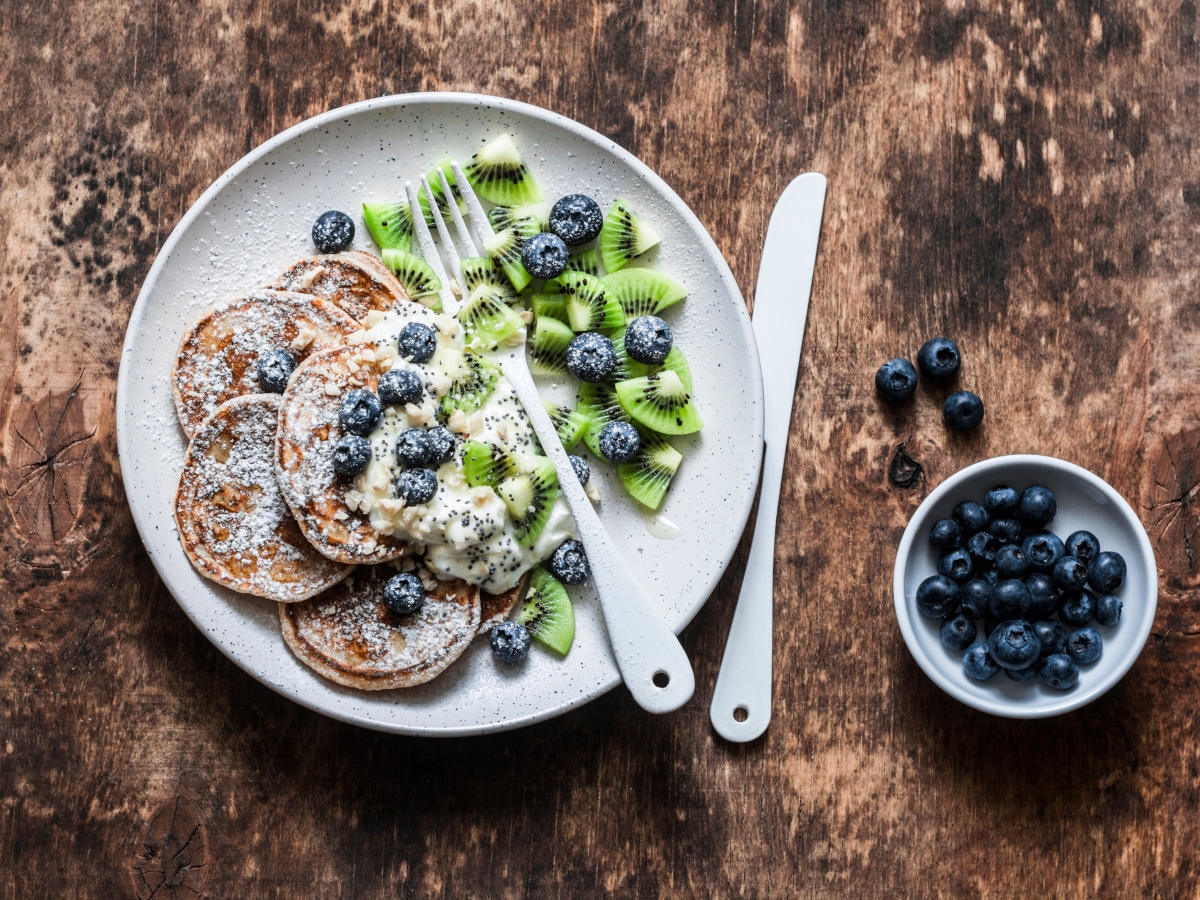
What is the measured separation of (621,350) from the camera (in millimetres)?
1844

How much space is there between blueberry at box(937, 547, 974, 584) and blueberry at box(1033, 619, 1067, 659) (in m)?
0.17

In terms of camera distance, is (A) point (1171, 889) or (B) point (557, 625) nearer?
(B) point (557, 625)

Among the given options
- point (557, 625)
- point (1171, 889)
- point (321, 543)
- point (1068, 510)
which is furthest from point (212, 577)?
point (1171, 889)

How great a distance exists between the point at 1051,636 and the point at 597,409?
1.04 m

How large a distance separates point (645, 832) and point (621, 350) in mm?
1093

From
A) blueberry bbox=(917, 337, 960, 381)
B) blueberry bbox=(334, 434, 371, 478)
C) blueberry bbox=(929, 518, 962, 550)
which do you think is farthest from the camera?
blueberry bbox=(917, 337, 960, 381)

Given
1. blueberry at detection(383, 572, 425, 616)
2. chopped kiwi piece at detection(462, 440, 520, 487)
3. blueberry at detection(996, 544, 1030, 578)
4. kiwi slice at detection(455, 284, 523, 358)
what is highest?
kiwi slice at detection(455, 284, 523, 358)

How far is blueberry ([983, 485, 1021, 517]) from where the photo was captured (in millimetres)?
1838

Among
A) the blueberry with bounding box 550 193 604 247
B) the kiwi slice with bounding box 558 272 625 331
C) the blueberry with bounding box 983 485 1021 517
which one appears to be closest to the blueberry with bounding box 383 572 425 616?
the kiwi slice with bounding box 558 272 625 331

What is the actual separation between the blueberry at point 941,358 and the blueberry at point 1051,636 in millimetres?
564

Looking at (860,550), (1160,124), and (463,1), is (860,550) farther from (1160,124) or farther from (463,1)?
(463,1)

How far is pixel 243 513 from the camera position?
1788 mm

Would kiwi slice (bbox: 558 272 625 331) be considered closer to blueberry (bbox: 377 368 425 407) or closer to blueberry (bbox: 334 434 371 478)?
blueberry (bbox: 377 368 425 407)

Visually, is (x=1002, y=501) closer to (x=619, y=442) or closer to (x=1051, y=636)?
(x=1051, y=636)
